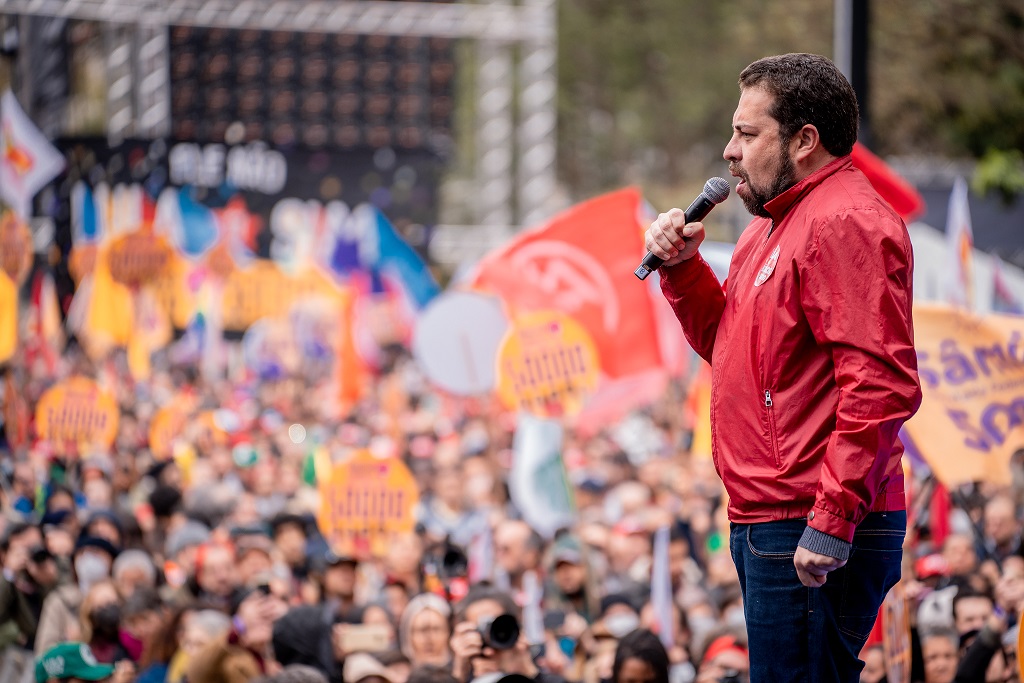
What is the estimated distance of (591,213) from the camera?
7699 mm

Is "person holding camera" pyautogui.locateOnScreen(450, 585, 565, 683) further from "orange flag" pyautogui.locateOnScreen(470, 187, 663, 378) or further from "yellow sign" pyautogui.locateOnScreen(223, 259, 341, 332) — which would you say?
"yellow sign" pyautogui.locateOnScreen(223, 259, 341, 332)

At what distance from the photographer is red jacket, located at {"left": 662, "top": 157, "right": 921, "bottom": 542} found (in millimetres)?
2459

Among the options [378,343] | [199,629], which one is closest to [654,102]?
[378,343]

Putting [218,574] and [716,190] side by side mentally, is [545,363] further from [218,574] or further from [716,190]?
[716,190]

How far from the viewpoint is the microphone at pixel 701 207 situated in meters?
2.82

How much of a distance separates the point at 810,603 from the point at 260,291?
1295 centimetres

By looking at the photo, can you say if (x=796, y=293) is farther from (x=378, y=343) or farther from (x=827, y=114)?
(x=378, y=343)

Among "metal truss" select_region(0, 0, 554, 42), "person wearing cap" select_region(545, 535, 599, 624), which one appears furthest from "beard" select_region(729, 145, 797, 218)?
"metal truss" select_region(0, 0, 554, 42)

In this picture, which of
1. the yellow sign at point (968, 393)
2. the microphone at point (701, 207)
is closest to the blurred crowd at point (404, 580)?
the yellow sign at point (968, 393)

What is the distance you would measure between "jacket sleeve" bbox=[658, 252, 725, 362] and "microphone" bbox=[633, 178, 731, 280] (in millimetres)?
56

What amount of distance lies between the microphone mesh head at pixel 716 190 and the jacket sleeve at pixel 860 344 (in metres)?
0.34

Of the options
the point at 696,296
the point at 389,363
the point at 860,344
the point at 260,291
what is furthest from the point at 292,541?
the point at 389,363

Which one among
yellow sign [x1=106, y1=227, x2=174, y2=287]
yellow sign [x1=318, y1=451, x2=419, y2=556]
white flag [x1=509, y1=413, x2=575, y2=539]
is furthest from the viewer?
yellow sign [x1=106, y1=227, x2=174, y2=287]

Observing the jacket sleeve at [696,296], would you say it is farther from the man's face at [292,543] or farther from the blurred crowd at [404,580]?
the man's face at [292,543]
